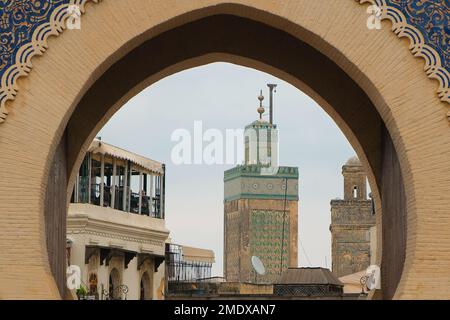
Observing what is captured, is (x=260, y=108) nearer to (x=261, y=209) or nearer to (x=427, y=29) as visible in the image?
(x=261, y=209)

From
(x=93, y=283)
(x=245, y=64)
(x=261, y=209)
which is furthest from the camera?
(x=261, y=209)

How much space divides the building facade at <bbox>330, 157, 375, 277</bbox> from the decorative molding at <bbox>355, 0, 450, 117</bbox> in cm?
3586

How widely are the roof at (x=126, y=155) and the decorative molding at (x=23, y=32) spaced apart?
14.5m

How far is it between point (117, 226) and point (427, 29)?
16341 millimetres

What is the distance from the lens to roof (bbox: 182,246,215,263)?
3775 cm

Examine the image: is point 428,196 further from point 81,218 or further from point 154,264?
point 154,264

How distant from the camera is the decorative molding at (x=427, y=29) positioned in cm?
963

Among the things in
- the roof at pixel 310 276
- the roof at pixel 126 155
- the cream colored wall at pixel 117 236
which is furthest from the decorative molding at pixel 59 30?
the roof at pixel 126 155

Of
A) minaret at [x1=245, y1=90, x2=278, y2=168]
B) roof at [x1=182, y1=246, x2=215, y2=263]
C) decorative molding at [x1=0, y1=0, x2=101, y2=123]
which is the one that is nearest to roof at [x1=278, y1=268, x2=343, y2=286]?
decorative molding at [x1=0, y1=0, x2=101, y2=123]

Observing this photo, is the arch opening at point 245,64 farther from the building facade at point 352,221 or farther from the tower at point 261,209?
the tower at point 261,209

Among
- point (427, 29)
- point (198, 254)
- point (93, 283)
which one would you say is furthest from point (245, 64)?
point (198, 254)

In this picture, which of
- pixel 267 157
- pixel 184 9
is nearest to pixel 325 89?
pixel 184 9

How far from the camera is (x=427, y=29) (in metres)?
9.70
